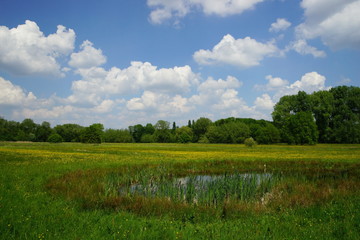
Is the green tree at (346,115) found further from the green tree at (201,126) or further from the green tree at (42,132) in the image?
the green tree at (42,132)

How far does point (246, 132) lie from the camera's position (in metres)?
113

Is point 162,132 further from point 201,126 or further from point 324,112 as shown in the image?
point 324,112

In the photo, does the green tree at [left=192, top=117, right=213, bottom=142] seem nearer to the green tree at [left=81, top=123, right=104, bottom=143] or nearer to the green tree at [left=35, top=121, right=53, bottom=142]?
the green tree at [left=81, top=123, right=104, bottom=143]

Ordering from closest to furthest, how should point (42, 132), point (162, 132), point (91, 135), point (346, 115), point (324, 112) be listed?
point (346, 115)
point (324, 112)
point (91, 135)
point (42, 132)
point (162, 132)

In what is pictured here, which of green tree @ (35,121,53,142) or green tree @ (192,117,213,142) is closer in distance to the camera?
green tree @ (35,121,53,142)

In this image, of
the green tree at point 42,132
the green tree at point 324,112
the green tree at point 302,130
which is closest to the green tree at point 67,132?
the green tree at point 42,132

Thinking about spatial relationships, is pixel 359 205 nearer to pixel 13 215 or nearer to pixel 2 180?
pixel 13 215

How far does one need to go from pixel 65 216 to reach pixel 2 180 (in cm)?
767

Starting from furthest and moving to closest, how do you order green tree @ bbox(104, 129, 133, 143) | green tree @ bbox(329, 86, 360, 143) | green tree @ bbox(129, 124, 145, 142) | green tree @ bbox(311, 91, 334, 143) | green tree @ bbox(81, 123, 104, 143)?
green tree @ bbox(129, 124, 145, 142)
green tree @ bbox(104, 129, 133, 143)
green tree @ bbox(81, 123, 104, 143)
green tree @ bbox(311, 91, 334, 143)
green tree @ bbox(329, 86, 360, 143)

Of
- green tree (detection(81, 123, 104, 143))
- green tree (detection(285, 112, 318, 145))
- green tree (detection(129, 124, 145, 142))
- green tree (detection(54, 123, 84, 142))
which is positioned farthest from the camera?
green tree (detection(129, 124, 145, 142))

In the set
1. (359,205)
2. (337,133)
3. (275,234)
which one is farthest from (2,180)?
(337,133)

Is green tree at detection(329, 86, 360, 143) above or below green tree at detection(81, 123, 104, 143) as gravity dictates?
above

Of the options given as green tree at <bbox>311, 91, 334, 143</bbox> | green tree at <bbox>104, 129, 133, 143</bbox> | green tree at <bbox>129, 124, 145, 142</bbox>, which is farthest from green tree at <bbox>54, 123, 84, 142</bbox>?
green tree at <bbox>311, 91, 334, 143</bbox>

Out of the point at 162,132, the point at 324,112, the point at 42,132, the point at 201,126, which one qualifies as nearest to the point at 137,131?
the point at 162,132
